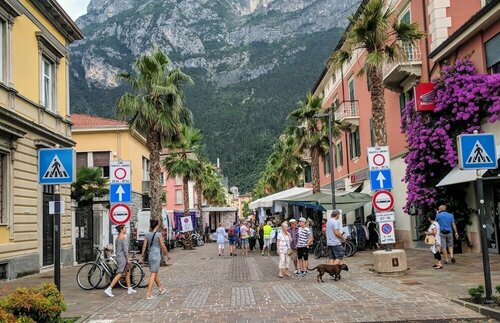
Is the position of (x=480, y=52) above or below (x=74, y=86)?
below

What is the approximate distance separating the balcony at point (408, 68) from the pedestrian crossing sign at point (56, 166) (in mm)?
15816

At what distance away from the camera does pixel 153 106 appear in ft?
73.9

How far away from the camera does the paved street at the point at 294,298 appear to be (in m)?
9.00

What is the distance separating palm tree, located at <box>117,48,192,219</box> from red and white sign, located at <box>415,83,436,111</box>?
33.3 feet

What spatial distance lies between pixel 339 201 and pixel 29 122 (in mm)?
14013

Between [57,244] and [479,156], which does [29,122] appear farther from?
[479,156]

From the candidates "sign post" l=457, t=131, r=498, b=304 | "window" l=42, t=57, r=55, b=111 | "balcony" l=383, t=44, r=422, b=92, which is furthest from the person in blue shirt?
"window" l=42, t=57, r=55, b=111

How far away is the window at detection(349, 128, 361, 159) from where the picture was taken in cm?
3456

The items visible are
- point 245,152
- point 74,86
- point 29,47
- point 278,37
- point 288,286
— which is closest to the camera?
point 288,286

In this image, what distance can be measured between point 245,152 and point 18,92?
129 meters

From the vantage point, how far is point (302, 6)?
613 ft

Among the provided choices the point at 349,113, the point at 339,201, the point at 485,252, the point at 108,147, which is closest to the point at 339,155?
the point at 349,113

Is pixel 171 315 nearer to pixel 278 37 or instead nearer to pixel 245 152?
pixel 245 152

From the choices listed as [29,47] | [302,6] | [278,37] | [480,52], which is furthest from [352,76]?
[302,6]
